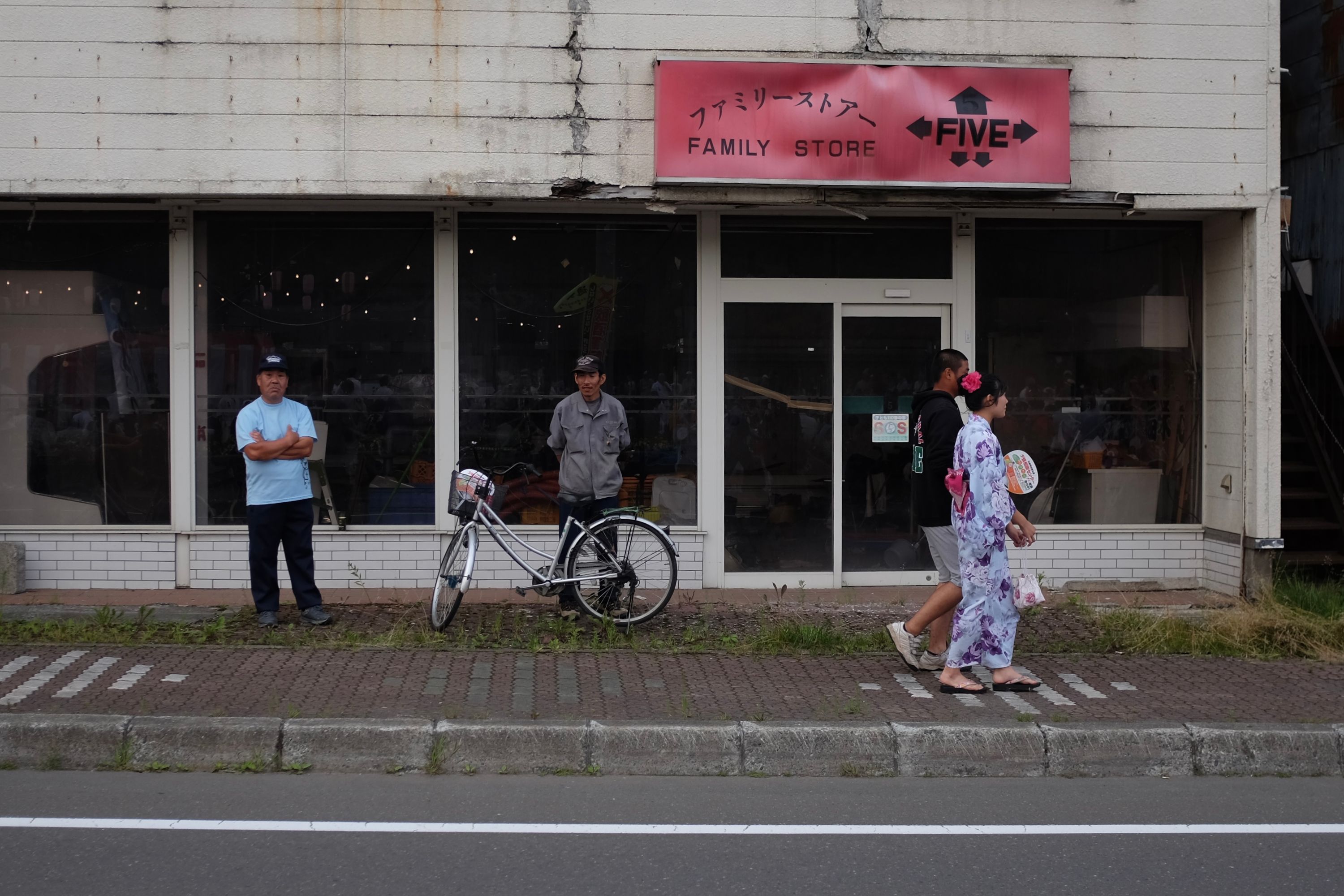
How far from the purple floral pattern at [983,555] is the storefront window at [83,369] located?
632 centimetres

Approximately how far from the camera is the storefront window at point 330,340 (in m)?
10.0

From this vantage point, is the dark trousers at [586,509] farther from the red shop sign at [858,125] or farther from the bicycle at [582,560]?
the red shop sign at [858,125]

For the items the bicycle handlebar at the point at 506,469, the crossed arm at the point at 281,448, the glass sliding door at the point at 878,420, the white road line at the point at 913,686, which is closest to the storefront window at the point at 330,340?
the bicycle handlebar at the point at 506,469

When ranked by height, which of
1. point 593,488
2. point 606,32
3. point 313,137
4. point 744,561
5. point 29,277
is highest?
point 606,32

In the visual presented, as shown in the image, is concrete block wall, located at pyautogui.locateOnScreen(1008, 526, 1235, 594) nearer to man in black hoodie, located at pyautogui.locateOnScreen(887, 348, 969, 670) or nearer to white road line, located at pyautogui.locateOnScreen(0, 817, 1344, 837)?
man in black hoodie, located at pyautogui.locateOnScreen(887, 348, 969, 670)

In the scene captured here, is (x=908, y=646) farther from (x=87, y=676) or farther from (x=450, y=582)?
(x=87, y=676)

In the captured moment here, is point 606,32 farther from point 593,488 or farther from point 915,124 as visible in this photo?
point 593,488

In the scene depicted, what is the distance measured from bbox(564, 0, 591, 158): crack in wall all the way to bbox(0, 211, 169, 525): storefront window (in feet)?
10.9

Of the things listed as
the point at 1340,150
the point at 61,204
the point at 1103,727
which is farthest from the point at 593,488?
the point at 1340,150

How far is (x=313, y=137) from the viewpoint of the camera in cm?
931

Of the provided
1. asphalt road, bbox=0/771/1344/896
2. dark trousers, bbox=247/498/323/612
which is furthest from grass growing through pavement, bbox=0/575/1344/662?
asphalt road, bbox=0/771/1344/896

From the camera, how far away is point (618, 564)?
28.1 feet

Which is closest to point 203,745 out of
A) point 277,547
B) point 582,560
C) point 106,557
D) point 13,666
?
point 13,666

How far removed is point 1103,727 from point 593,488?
3.86m
